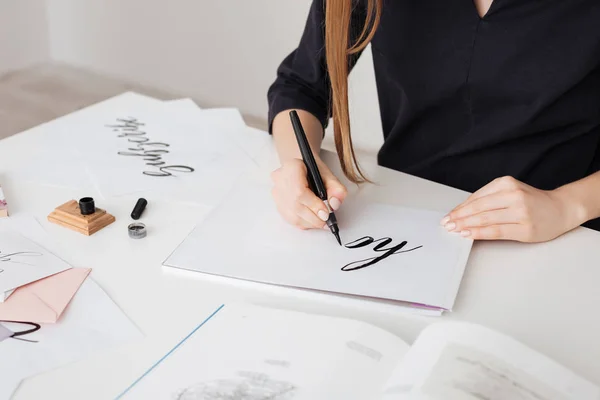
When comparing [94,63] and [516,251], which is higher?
[516,251]

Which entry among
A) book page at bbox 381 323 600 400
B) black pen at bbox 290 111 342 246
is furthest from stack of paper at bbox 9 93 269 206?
book page at bbox 381 323 600 400

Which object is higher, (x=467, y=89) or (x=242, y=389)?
(x=467, y=89)

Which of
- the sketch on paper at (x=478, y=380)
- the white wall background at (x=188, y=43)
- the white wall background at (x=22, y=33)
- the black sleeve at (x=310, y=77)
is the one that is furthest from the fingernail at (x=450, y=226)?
the white wall background at (x=22, y=33)

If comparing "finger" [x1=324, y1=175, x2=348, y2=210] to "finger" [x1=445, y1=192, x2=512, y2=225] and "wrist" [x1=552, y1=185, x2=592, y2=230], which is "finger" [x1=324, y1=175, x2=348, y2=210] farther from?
"wrist" [x1=552, y1=185, x2=592, y2=230]

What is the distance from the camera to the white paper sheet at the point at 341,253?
595 millimetres

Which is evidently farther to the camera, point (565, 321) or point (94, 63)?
point (94, 63)

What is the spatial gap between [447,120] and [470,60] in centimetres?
10

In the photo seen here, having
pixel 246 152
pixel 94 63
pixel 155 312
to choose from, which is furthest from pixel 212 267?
pixel 94 63

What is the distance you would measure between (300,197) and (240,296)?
0.15 metres

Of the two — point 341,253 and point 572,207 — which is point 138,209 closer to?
point 341,253

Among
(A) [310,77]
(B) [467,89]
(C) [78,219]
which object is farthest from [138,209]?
(B) [467,89]

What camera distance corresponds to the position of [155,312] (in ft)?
1.85

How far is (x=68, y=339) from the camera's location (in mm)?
529

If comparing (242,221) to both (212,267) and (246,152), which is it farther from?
(246,152)
